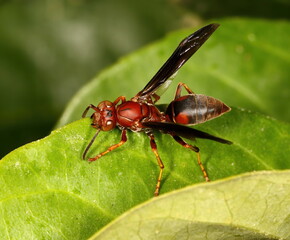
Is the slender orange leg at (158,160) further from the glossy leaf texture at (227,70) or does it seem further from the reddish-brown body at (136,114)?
the glossy leaf texture at (227,70)

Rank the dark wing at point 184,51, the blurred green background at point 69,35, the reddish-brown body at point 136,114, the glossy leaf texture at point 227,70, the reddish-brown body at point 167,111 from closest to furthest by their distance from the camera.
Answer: the reddish-brown body at point 167,111 < the reddish-brown body at point 136,114 < the dark wing at point 184,51 < the glossy leaf texture at point 227,70 < the blurred green background at point 69,35

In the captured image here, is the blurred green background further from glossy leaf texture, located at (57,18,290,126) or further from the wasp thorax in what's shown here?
the wasp thorax

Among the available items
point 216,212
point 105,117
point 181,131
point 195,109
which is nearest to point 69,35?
point 105,117

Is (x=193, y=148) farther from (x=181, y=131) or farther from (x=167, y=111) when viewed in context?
(x=167, y=111)

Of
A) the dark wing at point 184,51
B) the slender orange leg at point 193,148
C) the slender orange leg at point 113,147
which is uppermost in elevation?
the dark wing at point 184,51

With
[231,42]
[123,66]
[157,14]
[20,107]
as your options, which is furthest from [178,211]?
[157,14]

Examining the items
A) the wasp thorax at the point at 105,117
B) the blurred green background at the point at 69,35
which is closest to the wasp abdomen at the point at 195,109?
the wasp thorax at the point at 105,117

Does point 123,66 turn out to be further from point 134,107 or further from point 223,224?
point 223,224
